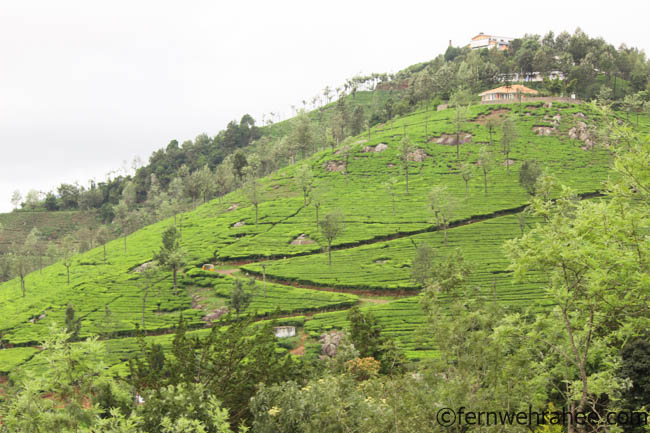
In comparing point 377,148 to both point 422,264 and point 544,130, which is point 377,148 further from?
point 422,264

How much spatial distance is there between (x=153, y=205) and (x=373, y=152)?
71648 mm

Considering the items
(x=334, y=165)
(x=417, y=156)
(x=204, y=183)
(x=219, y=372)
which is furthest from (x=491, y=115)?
(x=219, y=372)

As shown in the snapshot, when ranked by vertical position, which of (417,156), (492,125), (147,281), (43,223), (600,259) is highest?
(492,125)

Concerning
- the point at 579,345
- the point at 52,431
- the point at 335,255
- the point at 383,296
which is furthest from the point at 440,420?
the point at 335,255

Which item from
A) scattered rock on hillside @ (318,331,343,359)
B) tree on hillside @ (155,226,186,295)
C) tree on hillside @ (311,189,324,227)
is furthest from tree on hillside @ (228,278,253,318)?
tree on hillside @ (311,189,324,227)

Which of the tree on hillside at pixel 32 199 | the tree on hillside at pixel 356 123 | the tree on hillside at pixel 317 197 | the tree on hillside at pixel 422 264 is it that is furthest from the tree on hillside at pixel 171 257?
the tree on hillside at pixel 32 199

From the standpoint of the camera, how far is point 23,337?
175 ft

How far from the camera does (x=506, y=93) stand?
385 feet

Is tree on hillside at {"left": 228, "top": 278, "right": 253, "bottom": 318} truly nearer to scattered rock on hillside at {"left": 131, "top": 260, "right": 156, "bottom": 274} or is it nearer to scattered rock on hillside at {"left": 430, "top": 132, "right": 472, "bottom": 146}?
scattered rock on hillside at {"left": 131, "top": 260, "right": 156, "bottom": 274}

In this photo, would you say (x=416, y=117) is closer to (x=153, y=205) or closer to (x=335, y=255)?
(x=335, y=255)

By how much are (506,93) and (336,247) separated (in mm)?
76467

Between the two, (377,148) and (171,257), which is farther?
(377,148)

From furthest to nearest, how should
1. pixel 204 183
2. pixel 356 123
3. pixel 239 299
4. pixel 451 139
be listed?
pixel 356 123
pixel 451 139
pixel 204 183
pixel 239 299

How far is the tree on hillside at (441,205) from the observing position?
62.8m
